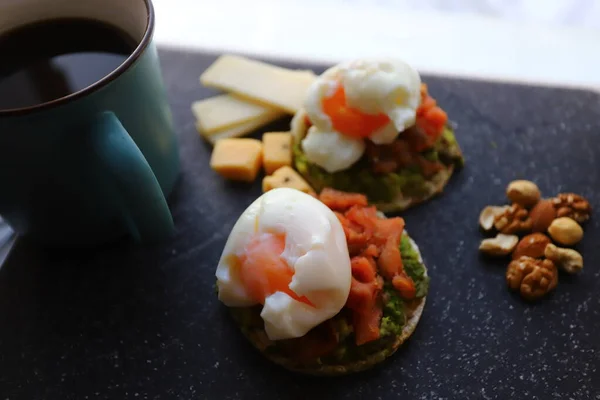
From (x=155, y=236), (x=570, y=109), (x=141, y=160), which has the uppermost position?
(x=141, y=160)

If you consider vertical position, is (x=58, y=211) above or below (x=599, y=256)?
above

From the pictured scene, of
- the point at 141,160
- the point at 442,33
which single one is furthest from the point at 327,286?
the point at 442,33

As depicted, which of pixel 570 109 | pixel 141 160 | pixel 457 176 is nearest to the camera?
pixel 141 160

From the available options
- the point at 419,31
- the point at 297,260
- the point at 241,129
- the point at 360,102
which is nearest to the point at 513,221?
the point at 360,102

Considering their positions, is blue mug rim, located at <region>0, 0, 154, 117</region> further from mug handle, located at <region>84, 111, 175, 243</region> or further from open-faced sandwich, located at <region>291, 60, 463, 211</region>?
open-faced sandwich, located at <region>291, 60, 463, 211</region>

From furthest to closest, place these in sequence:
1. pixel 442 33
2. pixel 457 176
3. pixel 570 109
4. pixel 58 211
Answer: pixel 442 33 < pixel 570 109 < pixel 457 176 < pixel 58 211

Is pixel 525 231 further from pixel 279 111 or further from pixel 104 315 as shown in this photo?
pixel 104 315

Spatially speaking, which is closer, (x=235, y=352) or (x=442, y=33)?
(x=235, y=352)
